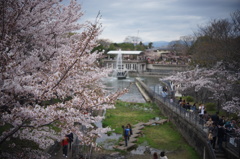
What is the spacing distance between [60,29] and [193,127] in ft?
35.2

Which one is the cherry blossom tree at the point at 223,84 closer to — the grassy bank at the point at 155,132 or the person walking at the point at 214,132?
the person walking at the point at 214,132

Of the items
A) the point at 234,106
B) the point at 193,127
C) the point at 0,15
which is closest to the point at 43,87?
the point at 0,15

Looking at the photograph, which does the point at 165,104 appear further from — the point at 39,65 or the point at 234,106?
the point at 39,65

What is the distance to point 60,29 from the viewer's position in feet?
33.6

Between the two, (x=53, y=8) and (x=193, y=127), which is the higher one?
(x=53, y=8)

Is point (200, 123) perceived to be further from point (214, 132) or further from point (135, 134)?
point (135, 134)

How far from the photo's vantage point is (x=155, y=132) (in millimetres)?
18219

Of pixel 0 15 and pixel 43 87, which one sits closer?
pixel 43 87

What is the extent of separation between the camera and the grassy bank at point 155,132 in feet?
46.8

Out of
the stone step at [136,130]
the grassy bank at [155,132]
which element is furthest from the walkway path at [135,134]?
the grassy bank at [155,132]

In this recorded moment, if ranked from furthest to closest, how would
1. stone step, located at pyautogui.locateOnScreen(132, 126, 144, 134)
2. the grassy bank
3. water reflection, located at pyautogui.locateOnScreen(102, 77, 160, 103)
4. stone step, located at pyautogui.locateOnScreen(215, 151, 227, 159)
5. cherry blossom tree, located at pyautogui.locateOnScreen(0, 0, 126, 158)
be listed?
1. water reflection, located at pyautogui.locateOnScreen(102, 77, 160, 103)
2. stone step, located at pyautogui.locateOnScreen(132, 126, 144, 134)
3. the grassy bank
4. stone step, located at pyautogui.locateOnScreen(215, 151, 227, 159)
5. cherry blossom tree, located at pyautogui.locateOnScreen(0, 0, 126, 158)

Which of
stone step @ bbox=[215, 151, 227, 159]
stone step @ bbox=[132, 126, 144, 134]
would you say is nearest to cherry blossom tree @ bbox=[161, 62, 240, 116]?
stone step @ bbox=[215, 151, 227, 159]

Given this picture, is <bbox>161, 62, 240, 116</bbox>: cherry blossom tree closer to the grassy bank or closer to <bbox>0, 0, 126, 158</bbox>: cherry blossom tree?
the grassy bank

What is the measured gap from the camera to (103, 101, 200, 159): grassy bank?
14266 millimetres
